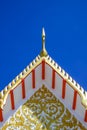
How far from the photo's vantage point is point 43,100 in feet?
81.0

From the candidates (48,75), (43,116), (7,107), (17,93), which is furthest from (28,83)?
(43,116)

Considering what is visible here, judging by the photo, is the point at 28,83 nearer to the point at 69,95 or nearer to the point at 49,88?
the point at 49,88

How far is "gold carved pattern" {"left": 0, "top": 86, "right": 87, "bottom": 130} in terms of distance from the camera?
Answer: 940 inches


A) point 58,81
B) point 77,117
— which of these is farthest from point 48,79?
point 77,117

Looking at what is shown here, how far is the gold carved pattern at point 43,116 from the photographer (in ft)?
78.3

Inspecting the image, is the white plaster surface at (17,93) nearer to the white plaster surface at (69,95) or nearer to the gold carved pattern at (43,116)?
the gold carved pattern at (43,116)

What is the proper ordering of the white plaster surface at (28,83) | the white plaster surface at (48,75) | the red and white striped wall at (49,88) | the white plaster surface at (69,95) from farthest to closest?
the white plaster surface at (48,75), the white plaster surface at (28,83), the white plaster surface at (69,95), the red and white striped wall at (49,88)

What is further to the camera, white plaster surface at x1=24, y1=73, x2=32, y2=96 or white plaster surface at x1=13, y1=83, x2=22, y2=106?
white plaster surface at x1=24, y1=73, x2=32, y2=96

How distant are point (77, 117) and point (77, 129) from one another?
0.60 m

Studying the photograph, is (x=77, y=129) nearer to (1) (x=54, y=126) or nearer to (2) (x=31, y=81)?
(1) (x=54, y=126)

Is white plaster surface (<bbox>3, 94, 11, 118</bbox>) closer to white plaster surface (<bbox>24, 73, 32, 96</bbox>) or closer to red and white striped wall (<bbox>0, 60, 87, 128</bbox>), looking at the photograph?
red and white striped wall (<bbox>0, 60, 87, 128</bbox>)

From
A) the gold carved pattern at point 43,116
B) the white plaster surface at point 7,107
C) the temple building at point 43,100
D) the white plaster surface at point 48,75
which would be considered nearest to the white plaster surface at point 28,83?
the temple building at point 43,100

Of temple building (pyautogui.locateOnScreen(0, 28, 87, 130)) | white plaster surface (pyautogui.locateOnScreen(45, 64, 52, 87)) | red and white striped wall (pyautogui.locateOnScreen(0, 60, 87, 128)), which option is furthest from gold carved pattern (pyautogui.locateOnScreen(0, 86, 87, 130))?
white plaster surface (pyautogui.locateOnScreen(45, 64, 52, 87))

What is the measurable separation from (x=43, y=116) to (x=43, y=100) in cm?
82
